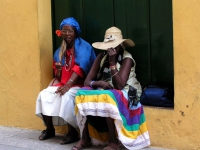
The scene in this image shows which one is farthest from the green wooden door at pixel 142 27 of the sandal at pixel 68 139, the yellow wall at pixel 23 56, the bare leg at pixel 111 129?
the sandal at pixel 68 139

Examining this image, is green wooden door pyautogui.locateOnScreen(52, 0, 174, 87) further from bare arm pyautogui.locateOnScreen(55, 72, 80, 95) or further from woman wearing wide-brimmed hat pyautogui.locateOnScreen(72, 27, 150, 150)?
bare arm pyautogui.locateOnScreen(55, 72, 80, 95)

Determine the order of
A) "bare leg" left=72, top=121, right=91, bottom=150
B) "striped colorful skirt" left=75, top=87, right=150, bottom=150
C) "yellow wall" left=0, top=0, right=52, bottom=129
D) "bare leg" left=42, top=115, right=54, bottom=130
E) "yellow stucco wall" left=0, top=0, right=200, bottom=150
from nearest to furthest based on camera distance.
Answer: "striped colorful skirt" left=75, top=87, right=150, bottom=150 → "yellow stucco wall" left=0, top=0, right=200, bottom=150 → "bare leg" left=72, top=121, right=91, bottom=150 → "bare leg" left=42, top=115, right=54, bottom=130 → "yellow wall" left=0, top=0, right=52, bottom=129

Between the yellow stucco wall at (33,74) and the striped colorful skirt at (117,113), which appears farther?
the yellow stucco wall at (33,74)

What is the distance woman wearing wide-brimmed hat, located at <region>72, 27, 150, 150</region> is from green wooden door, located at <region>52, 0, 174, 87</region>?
234 millimetres

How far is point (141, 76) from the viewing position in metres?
5.13

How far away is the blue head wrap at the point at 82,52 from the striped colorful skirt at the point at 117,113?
0.46 meters

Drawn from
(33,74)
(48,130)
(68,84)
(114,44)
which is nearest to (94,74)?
(68,84)

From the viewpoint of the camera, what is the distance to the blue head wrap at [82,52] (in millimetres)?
5023

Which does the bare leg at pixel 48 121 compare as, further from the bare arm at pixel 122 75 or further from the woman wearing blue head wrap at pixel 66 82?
the bare arm at pixel 122 75

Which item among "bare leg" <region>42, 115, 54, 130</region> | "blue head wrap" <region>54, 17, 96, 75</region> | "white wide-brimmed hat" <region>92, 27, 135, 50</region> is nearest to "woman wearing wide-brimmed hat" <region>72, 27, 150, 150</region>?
"white wide-brimmed hat" <region>92, 27, 135, 50</region>

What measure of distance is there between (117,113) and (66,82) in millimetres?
1050

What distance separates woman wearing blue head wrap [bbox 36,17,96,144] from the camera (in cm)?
486

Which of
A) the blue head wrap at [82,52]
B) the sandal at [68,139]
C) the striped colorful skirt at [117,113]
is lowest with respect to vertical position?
the sandal at [68,139]

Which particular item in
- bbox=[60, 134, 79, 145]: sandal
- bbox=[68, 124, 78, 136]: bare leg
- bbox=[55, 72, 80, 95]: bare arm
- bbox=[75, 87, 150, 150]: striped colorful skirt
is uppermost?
bbox=[55, 72, 80, 95]: bare arm
